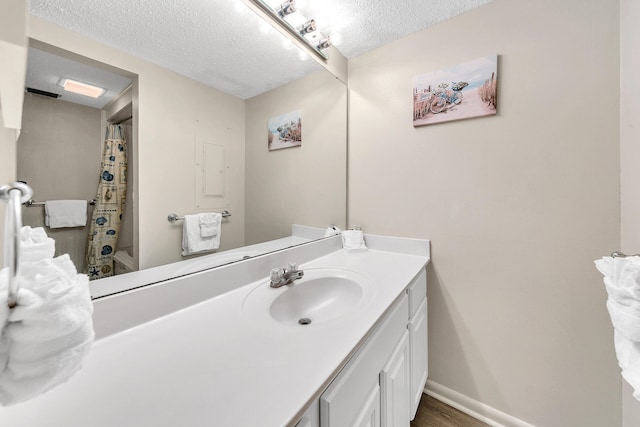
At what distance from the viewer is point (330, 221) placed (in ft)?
5.02

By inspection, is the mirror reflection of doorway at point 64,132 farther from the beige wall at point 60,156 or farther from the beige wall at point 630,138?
the beige wall at point 630,138

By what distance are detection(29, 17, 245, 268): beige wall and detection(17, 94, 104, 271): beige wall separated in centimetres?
11

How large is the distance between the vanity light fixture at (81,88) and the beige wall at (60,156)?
0.04 metres

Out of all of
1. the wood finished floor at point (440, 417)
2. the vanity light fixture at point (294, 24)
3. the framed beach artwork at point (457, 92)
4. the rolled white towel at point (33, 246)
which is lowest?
the wood finished floor at point (440, 417)

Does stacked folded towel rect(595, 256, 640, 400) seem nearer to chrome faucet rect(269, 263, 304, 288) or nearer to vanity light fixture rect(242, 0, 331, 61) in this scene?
chrome faucet rect(269, 263, 304, 288)

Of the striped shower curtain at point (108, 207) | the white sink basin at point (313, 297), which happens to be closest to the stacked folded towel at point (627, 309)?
the white sink basin at point (313, 297)

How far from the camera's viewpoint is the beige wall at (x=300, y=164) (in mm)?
1070

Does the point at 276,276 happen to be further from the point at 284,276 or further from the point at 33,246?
the point at 33,246

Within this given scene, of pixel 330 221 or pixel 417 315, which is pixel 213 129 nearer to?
pixel 330 221

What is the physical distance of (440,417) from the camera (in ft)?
→ 4.05

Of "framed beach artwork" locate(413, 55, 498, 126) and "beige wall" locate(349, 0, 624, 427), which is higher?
"framed beach artwork" locate(413, 55, 498, 126)

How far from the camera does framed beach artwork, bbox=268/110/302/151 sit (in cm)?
116

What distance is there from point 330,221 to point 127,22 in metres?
1.21

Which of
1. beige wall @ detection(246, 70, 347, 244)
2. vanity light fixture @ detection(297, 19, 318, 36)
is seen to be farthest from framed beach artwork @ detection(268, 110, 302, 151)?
vanity light fixture @ detection(297, 19, 318, 36)
